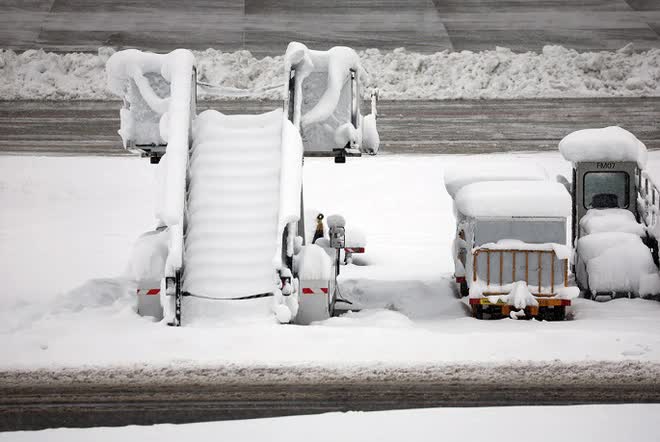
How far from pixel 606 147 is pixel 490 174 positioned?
90.5 inches

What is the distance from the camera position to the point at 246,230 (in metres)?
15.9

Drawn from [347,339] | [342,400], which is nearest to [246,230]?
[347,339]

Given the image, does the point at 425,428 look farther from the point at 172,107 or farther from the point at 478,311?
the point at 172,107

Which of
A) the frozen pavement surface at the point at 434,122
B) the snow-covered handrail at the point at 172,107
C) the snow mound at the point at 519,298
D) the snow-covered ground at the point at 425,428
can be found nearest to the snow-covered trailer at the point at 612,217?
the snow mound at the point at 519,298

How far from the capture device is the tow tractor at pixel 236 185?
15.2m

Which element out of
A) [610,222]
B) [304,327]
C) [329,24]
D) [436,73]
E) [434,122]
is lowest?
[304,327]

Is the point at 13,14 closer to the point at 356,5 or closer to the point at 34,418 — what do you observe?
the point at 356,5

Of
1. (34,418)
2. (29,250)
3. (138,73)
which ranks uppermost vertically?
(138,73)

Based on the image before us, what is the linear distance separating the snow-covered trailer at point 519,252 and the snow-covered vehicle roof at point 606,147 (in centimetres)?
267

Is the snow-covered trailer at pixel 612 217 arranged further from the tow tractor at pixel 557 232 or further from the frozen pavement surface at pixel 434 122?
the frozen pavement surface at pixel 434 122

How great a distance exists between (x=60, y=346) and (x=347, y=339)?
3.64 meters

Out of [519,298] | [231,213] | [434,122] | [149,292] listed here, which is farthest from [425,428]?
[434,122]

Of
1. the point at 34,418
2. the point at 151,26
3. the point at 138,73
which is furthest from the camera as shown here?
the point at 151,26

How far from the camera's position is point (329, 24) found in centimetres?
3850
